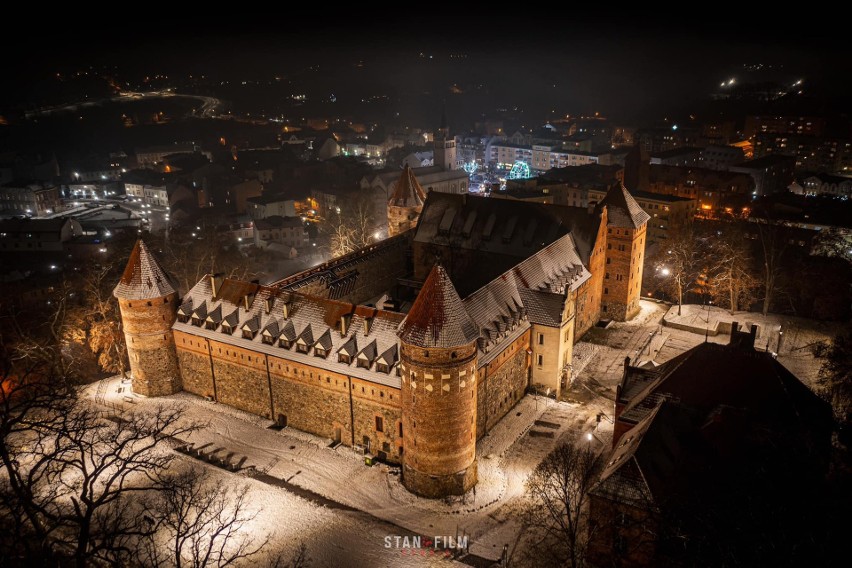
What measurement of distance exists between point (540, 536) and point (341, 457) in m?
12.6

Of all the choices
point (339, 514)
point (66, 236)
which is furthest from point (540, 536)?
point (66, 236)

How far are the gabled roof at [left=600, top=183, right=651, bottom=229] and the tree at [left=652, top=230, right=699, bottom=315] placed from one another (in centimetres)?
685

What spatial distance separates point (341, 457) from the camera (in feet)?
124

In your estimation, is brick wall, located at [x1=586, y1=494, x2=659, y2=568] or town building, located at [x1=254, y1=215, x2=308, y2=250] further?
town building, located at [x1=254, y1=215, x2=308, y2=250]

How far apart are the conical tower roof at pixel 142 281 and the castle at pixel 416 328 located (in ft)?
0.25

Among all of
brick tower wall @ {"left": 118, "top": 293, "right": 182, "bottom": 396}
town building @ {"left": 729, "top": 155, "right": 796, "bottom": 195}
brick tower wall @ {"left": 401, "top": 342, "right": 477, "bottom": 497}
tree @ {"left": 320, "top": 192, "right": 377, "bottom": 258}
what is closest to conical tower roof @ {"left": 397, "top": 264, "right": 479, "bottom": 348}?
brick tower wall @ {"left": 401, "top": 342, "right": 477, "bottom": 497}

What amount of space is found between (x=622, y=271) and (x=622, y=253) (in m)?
1.59

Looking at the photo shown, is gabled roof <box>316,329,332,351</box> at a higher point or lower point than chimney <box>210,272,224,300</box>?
lower

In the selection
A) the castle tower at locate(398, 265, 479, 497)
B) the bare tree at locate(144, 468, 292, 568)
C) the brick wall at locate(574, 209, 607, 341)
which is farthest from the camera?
the brick wall at locate(574, 209, 607, 341)

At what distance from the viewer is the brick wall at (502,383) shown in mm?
39250

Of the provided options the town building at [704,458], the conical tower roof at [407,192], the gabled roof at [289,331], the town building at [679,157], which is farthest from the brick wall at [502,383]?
the town building at [679,157]

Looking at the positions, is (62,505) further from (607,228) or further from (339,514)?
(607,228)

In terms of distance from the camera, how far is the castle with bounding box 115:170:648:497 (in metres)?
34.2

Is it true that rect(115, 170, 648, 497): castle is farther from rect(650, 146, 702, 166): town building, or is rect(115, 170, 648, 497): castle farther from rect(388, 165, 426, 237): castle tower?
rect(650, 146, 702, 166): town building
